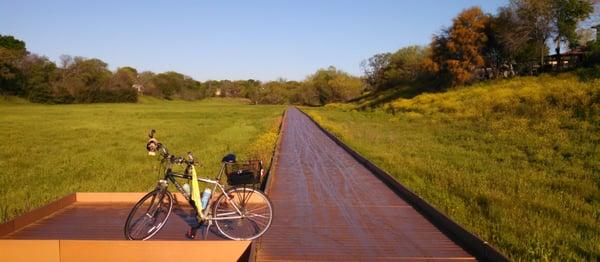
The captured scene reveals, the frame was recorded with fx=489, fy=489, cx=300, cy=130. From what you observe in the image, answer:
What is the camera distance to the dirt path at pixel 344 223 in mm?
5535

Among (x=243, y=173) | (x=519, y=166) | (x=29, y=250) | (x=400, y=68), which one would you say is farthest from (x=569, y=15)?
(x=400, y=68)

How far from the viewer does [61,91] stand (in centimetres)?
8244

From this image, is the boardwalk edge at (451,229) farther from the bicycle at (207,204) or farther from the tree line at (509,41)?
the tree line at (509,41)

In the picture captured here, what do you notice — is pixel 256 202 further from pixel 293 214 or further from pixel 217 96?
pixel 217 96

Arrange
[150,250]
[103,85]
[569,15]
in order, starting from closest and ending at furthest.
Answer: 1. [150,250]
2. [569,15]
3. [103,85]

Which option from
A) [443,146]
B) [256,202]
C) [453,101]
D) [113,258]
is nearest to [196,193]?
[256,202]

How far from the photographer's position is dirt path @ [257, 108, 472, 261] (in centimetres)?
554

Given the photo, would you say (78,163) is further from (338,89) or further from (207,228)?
(338,89)

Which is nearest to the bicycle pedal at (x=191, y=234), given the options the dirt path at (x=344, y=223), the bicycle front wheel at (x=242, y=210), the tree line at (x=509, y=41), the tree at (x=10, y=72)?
the bicycle front wheel at (x=242, y=210)

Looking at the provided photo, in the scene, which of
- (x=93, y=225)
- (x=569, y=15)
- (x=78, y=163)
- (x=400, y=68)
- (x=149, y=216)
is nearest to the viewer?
(x=149, y=216)

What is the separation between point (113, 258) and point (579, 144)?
1465 cm

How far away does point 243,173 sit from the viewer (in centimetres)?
609

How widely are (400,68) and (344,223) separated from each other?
82504mm

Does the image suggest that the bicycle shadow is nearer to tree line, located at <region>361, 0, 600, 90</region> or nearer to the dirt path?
the dirt path
